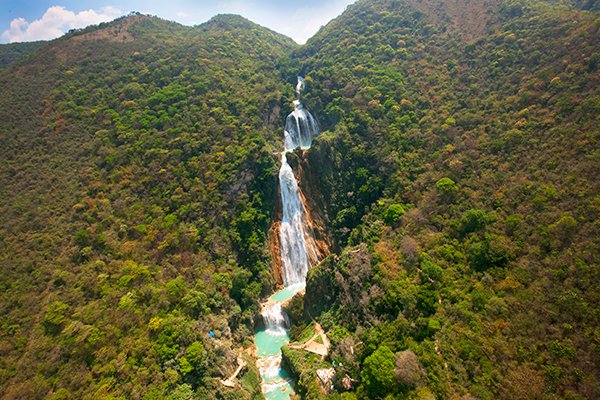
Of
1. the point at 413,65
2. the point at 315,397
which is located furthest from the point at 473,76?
the point at 315,397

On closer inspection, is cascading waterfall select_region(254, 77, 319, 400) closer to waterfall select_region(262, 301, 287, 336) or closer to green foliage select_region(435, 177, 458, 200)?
waterfall select_region(262, 301, 287, 336)

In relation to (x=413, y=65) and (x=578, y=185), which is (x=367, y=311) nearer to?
(x=578, y=185)

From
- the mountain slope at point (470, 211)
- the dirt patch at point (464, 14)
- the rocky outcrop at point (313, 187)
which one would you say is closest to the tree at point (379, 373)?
the mountain slope at point (470, 211)

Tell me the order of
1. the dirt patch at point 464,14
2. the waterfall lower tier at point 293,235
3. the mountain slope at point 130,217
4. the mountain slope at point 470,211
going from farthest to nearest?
the dirt patch at point 464,14 → the waterfall lower tier at point 293,235 → the mountain slope at point 130,217 → the mountain slope at point 470,211

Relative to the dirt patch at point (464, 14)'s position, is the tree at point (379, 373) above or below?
below

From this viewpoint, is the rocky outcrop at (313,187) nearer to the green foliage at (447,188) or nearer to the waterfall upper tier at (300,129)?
the waterfall upper tier at (300,129)

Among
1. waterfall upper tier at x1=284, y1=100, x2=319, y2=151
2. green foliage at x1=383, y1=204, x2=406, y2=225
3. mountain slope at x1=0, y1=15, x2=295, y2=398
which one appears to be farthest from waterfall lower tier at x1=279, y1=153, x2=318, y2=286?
green foliage at x1=383, y1=204, x2=406, y2=225
